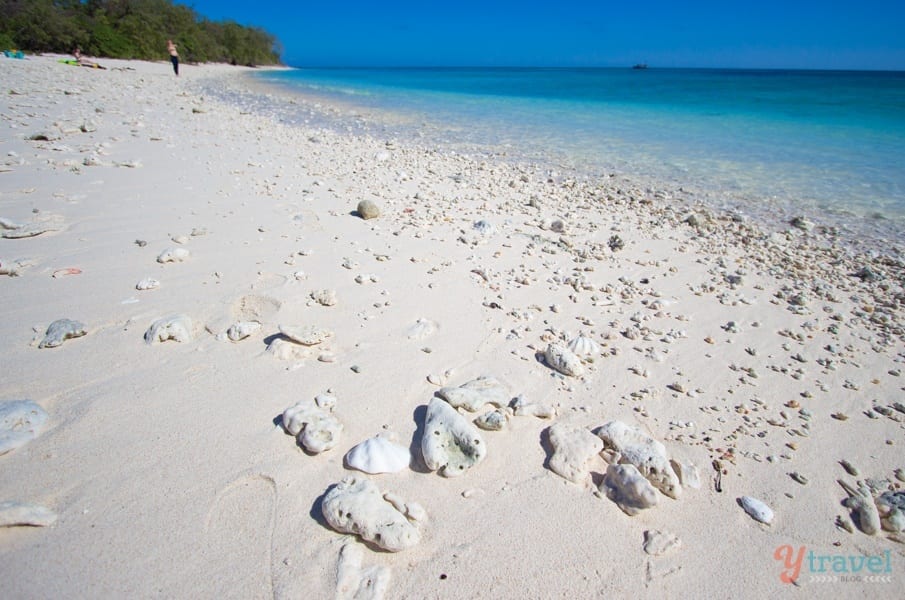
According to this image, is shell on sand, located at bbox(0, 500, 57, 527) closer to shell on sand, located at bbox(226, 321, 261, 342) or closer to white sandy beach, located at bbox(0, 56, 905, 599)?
white sandy beach, located at bbox(0, 56, 905, 599)

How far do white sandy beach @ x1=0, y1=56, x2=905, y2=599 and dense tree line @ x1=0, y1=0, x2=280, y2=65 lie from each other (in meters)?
42.1

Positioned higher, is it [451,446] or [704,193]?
[704,193]

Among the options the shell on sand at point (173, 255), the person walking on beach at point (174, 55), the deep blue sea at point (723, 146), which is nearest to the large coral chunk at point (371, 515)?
the shell on sand at point (173, 255)

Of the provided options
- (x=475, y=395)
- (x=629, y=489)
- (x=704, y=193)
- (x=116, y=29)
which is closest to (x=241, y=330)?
(x=475, y=395)

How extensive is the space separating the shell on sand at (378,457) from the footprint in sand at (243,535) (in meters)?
0.34

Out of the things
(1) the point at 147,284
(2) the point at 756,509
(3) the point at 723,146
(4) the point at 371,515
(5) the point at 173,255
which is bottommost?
(2) the point at 756,509

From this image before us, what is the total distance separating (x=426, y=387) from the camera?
230cm

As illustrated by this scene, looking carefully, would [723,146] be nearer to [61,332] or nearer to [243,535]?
[243,535]

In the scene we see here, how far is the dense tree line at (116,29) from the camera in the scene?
31422 millimetres

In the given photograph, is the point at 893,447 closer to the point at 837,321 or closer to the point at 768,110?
the point at 837,321

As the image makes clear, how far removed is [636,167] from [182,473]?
8890mm

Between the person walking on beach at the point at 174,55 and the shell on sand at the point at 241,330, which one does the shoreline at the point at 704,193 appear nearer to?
the shell on sand at the point at 241,330

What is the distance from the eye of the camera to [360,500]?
1.58 metres

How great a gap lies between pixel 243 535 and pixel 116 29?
5506 centimetres
